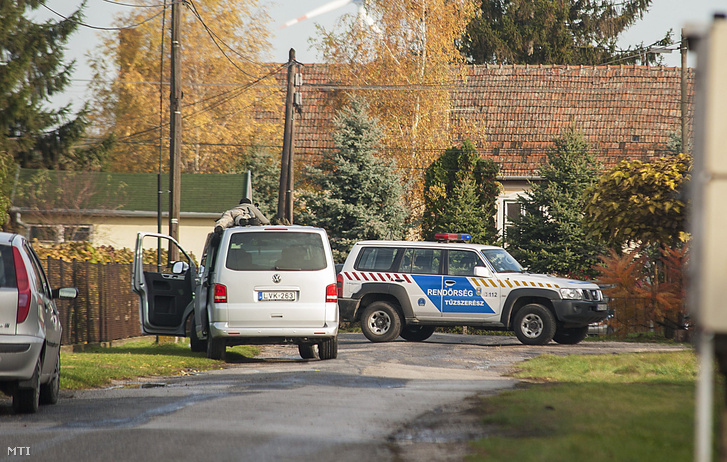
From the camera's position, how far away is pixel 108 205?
36.0 m

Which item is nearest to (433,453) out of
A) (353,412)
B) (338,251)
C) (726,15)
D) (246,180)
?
(353,412)

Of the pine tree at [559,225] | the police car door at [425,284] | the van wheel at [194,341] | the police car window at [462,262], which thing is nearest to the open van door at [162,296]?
the van wheel at [194,341]

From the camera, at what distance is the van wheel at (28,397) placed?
9086mm

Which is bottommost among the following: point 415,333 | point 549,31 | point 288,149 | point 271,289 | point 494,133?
point 415,333

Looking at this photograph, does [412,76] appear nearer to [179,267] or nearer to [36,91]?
[36,91]

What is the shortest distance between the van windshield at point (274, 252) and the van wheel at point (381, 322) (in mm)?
5142

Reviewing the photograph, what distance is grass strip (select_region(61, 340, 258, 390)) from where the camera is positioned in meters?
12.5

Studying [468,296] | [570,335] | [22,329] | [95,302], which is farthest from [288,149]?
[22,329]

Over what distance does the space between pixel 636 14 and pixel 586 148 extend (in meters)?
25.8

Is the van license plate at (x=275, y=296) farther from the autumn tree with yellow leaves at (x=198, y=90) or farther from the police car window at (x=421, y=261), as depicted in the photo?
the autumn tree with yellow leaves at (x=198, y=90)

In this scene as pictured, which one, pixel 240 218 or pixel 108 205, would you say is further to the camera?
pixel 108 205

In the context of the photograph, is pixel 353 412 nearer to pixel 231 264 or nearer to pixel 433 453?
pixel 433 453

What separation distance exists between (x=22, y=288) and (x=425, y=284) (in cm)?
1188

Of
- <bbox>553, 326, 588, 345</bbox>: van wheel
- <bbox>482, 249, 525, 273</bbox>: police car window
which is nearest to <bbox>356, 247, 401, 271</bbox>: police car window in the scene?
<bbox>482, 249, 525, 273</bbox>: police car window
